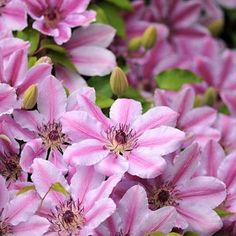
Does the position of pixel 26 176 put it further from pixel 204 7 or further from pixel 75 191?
pixel 204 7

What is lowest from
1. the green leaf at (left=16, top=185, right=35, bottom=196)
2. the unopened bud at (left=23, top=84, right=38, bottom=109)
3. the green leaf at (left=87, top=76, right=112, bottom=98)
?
the green leaf at (left=87, top=76, right=112, bottom=98)

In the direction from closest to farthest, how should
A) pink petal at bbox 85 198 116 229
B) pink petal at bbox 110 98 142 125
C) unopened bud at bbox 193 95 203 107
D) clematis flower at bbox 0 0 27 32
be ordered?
pink petal at bbox 85 198 116 229 < pink petal at bbox 110 98 142 125 < clematis flower at bbox 0 0 27 32 < unopened bud at bbox 193 95 203 107

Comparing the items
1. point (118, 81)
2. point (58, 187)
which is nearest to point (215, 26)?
point (118, 81)

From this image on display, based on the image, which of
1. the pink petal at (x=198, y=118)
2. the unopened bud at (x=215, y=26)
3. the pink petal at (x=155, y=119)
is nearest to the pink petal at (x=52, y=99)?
the pink petal at (x=155, y=119)

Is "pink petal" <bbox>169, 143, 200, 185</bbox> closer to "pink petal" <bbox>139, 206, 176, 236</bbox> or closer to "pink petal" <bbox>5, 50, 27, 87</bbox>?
"pink petal" <bbox>139, 206, 176, 236</bbox>

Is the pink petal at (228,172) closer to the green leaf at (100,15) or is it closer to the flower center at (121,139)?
the flower center at (121,139)

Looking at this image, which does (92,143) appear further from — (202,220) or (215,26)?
(215,26)

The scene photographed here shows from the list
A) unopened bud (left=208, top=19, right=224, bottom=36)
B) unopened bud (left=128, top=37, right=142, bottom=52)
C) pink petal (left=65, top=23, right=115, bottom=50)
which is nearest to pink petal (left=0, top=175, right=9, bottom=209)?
pink petal (left=65, top=23, right=115, bottom=50)
